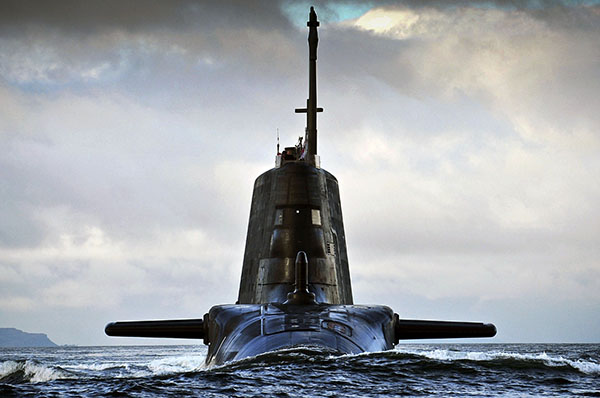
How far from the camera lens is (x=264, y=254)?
1672cm

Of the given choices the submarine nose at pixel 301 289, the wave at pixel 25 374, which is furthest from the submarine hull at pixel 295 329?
the wave at pixel 25 374

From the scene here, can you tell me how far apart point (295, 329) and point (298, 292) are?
7.78 ft

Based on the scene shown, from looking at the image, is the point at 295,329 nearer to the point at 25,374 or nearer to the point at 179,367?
the point at 25,374

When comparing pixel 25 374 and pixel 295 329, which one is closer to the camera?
pixel 295 329

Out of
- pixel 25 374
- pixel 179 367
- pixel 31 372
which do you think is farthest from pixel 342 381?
pixel 179 367

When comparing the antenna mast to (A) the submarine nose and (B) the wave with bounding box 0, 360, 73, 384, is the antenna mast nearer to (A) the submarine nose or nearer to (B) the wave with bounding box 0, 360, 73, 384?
(A) the submarine nose

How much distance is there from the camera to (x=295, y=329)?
38.7ft

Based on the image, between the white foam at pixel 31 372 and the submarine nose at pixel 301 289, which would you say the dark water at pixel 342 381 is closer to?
the submarine nose at pixel 301 289

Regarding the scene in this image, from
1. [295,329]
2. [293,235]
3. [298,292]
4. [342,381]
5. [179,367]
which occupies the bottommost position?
[342,381]

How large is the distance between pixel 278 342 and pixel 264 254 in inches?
220

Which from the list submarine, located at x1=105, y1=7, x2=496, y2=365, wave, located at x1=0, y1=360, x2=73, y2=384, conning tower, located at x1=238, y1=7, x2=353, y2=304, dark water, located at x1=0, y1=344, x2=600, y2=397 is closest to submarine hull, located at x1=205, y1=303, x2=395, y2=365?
submarine, located at x1=105, y1=7, x2=496, y2=365

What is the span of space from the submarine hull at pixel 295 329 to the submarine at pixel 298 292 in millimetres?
20

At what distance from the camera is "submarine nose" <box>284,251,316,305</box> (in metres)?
14.0

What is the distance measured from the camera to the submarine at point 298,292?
12078 millimetres
